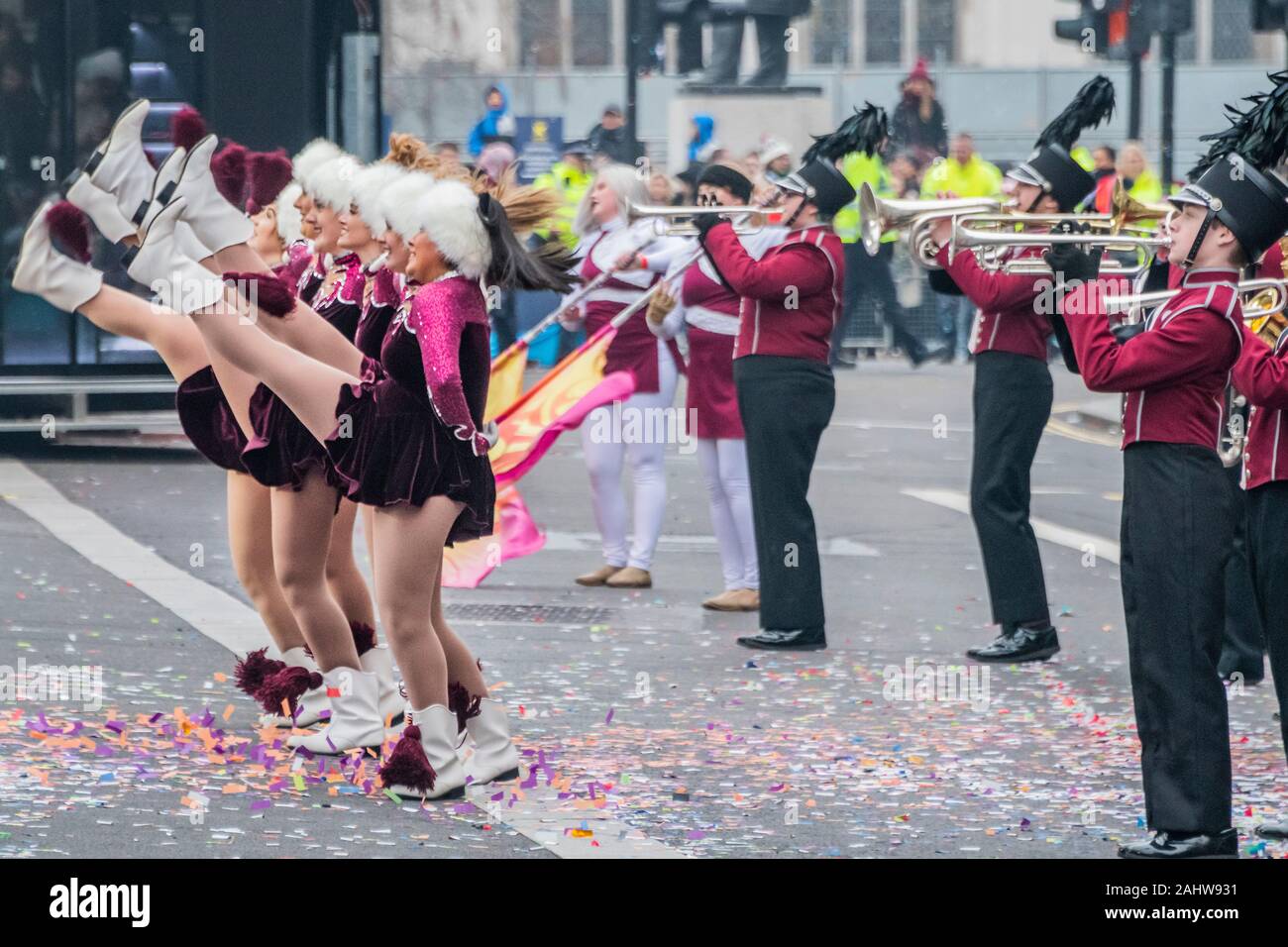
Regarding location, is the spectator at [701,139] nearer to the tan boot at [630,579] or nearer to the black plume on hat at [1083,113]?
the tan boot at [630,579]

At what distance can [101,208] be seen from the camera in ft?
22.9

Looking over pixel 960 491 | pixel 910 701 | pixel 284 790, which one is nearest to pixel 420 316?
pixel 284 790

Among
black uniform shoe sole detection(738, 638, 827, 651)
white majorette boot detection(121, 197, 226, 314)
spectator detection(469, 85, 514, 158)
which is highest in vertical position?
spectator detection(469, 85, 514, 158)

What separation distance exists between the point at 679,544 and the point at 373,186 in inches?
212

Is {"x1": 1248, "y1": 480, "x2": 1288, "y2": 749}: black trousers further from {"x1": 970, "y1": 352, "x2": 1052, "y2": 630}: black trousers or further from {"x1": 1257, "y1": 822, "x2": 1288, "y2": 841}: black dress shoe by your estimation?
{"x1": 970, "y1": 352, "x2": 1052, "y2": 630}: black trousers

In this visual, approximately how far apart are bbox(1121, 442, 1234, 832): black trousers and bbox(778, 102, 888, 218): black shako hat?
11.3 feet

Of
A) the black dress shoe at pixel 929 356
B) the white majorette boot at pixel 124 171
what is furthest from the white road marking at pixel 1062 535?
the black dress shoe at pixel 929 356

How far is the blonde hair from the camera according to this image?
1066cm

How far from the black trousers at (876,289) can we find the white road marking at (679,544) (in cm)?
914

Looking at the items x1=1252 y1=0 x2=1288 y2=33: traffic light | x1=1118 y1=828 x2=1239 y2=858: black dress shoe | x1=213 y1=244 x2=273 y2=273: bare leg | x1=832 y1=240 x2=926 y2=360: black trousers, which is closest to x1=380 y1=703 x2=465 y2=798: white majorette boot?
x1=213 y1=244 x2=273 y2=273: bare leg

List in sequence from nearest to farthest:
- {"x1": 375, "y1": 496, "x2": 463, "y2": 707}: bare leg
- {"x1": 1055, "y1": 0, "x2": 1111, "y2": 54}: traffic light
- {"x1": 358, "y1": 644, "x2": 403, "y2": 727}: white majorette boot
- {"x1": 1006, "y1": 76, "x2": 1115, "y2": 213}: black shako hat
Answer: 1. {"x1": 375, "y1": 496, "x2": 463, "y2": 707}: bare leg
2. {"x1": 358, "y1": 644, "x2": 403, "y2": 727}: white majorette boot
3. {"x1": 1006, "y1": 76, "x2": 1115, "y2": 213}: black shako hat
4. {"x1": 1055, "y1": 0, "x2": 1111, "y2": 54}: traffic light

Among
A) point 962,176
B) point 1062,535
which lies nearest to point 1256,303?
point 1062,535

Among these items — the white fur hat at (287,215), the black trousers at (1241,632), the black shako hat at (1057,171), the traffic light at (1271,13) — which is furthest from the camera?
the traffic light at (1271,13)

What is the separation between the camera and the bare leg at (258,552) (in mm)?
7426
